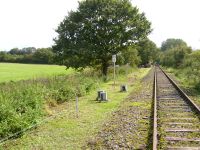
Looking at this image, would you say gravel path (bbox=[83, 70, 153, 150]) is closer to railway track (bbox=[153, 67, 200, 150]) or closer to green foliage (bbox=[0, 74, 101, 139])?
railway track (bbox=[153, 67, 200, 150])

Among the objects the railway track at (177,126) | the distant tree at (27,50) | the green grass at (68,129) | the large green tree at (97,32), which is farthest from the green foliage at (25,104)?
the distant tree at (27,50)

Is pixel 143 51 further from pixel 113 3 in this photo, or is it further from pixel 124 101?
pixel 124 101

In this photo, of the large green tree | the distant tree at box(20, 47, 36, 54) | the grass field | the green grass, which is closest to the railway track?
the green grass

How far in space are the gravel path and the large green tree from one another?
21715 mm

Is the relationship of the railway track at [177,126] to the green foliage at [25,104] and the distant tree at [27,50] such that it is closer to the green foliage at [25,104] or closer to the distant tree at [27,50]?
the green foliage at [25,104]

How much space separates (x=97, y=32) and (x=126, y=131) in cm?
2709

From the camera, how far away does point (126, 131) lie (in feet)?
36.4

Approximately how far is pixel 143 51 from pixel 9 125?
9538 cm

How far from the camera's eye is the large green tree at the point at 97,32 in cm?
3719

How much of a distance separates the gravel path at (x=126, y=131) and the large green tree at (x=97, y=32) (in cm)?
2171

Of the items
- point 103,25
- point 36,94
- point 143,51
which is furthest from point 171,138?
point 143,51

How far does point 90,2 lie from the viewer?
38.1 metres

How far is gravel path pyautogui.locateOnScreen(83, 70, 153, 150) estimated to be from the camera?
9.46 metres

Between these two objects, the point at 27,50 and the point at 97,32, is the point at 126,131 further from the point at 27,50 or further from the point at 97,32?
the point at 27,50
